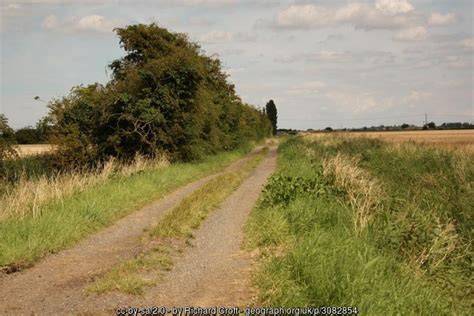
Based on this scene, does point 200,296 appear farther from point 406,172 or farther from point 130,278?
point 406,172

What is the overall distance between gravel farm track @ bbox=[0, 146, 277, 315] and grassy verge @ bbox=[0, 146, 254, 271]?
26cm

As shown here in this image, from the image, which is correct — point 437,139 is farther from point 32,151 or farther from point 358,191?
point 358,191

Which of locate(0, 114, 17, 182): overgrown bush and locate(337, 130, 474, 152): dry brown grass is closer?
locate(0, 114, 17, 182): overgrown bush

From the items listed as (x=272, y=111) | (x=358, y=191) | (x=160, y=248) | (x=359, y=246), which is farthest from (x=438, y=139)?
(x=272, y=111)

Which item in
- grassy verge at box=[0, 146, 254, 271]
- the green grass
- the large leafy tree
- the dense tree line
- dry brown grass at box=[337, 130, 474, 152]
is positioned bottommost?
grassy verge at box=[0, 146, 254, 271]

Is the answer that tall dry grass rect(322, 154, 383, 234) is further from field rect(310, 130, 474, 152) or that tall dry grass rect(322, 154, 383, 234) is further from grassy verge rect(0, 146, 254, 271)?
field rect(310, 130, 474, 152)

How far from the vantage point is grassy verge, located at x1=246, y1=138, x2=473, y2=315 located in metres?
5.55

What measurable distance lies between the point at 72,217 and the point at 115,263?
2816 mm

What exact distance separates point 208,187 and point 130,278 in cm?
954

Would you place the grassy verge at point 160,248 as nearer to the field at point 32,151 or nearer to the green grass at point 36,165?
the field at point 32,151

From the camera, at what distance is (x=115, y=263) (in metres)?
7.40

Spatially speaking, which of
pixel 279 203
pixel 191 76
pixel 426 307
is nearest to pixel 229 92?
pixel 191 76

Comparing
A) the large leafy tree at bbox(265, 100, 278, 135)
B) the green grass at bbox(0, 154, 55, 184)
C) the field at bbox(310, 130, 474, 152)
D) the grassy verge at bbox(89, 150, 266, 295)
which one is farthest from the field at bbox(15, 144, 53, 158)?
the large leafy tree at bbox(265, 100, 278, 135)

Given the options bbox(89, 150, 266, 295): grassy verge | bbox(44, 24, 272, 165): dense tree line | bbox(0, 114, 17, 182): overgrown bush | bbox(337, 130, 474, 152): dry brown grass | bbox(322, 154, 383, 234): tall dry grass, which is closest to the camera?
bbox(89, 150, 266, 295): grassy verge
